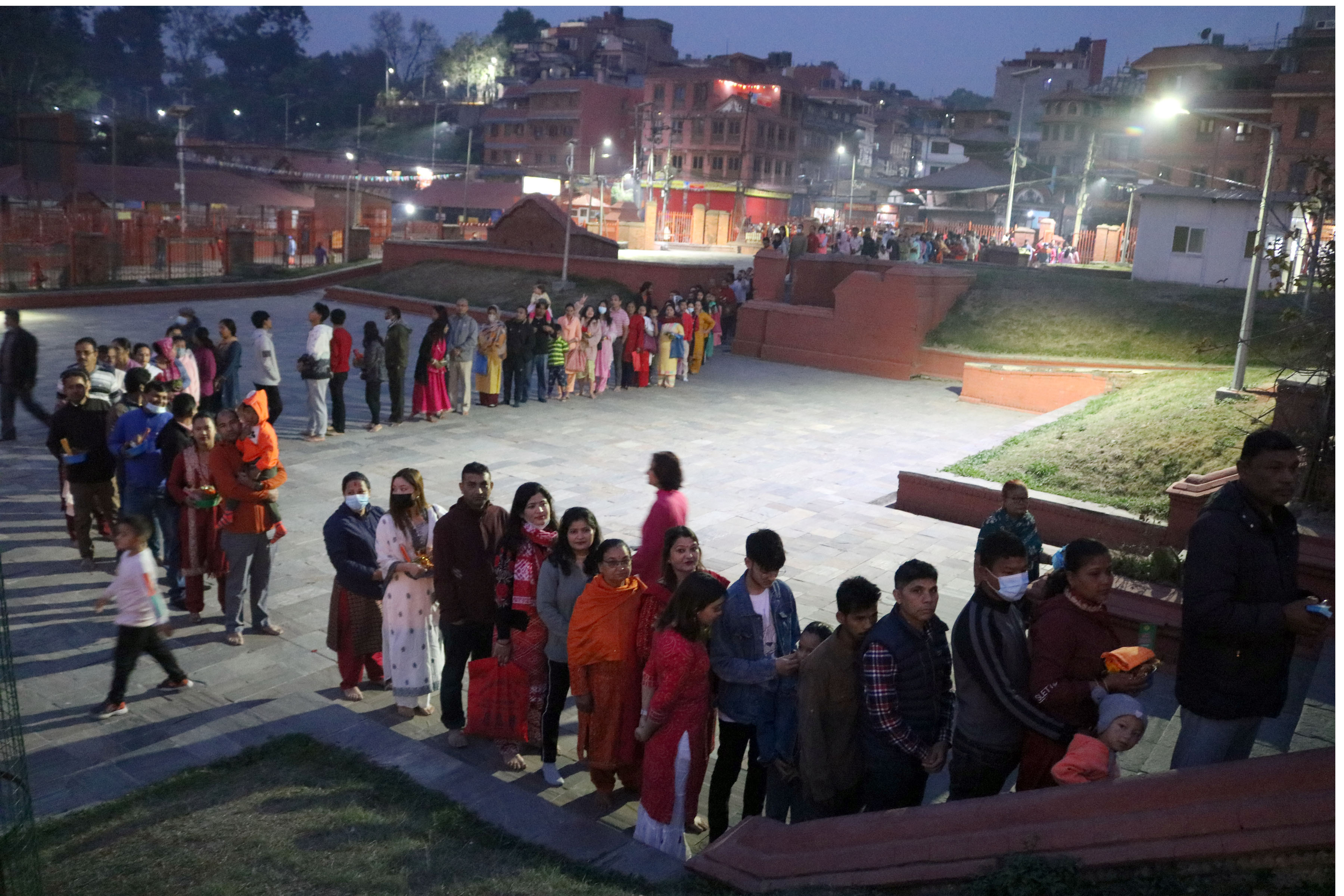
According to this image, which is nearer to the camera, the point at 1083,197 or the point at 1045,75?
the point at 1083,197

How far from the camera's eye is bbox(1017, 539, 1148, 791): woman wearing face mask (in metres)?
3.94

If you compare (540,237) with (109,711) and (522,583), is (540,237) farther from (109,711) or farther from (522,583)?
(522,583)

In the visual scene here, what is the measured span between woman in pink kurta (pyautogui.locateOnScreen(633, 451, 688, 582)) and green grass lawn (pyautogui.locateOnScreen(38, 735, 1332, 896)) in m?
1.79

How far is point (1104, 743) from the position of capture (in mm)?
3818

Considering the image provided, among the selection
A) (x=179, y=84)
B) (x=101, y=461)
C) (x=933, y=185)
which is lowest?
(x=101, y=461)

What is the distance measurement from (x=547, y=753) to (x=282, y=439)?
27.9 feet

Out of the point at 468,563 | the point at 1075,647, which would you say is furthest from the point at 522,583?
the point at 1075,647

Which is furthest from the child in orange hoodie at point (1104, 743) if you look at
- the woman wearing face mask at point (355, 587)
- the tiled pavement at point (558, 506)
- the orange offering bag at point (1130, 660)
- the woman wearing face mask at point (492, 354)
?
the woman wearing face mask at point (492, 354)

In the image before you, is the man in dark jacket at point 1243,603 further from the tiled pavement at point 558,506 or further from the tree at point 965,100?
the tree at point 965,100

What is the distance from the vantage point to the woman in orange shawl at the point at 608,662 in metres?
4.98

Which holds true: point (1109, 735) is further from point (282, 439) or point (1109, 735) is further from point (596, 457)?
point (282, 439)

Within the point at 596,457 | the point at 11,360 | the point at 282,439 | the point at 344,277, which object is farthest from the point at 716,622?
the point at 344,277

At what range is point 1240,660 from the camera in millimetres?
3848

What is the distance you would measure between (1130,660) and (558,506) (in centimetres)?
723
